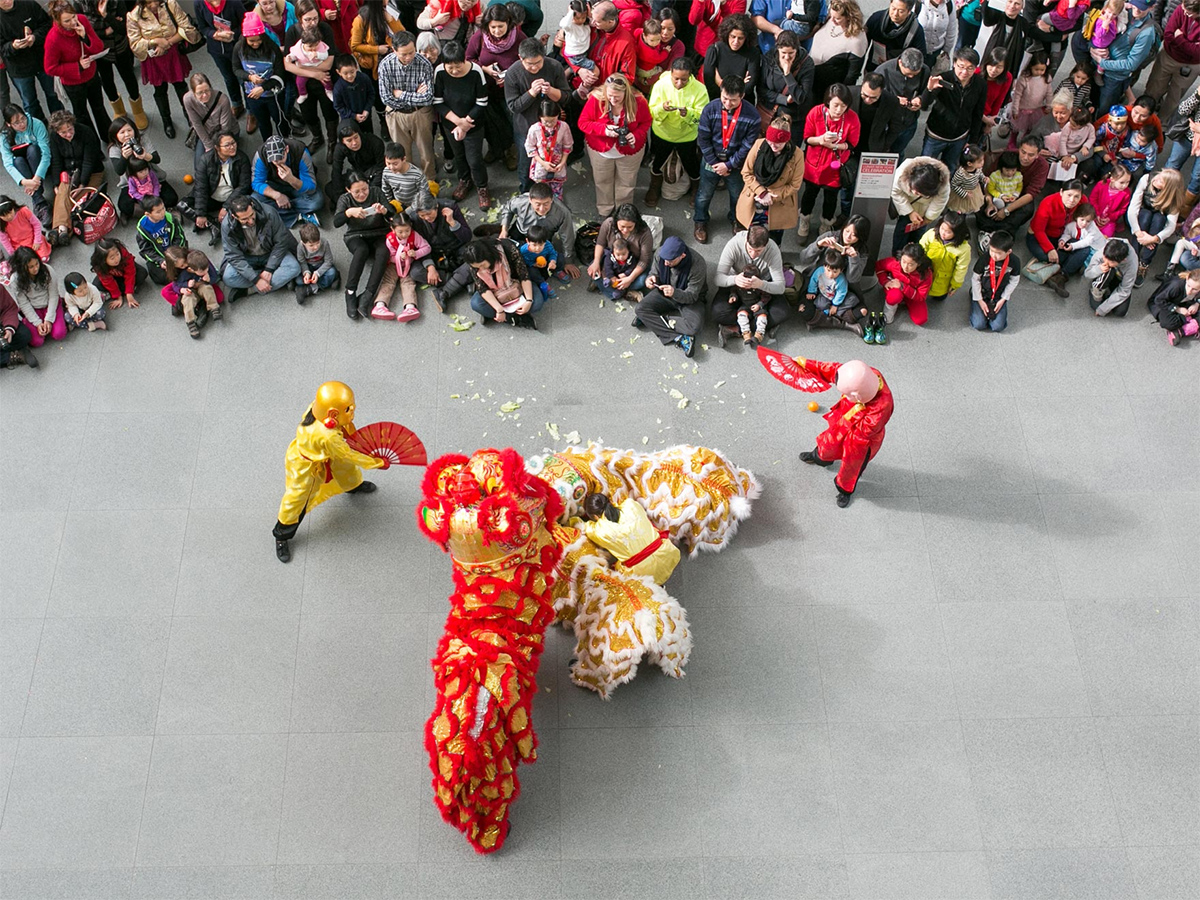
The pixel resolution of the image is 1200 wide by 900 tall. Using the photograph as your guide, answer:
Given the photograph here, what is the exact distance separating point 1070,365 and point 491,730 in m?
4.68

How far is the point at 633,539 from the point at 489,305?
8.01 feet

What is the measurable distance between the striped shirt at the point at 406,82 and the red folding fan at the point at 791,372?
3.46 meters

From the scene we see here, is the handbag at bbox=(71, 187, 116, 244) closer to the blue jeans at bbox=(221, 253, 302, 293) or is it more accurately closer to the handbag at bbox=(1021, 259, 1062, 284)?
the blue jeans at bbox=(221, 253, 302, 293)

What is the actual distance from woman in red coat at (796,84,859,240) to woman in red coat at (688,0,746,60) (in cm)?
102

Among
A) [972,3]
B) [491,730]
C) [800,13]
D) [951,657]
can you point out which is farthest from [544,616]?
[972,3]

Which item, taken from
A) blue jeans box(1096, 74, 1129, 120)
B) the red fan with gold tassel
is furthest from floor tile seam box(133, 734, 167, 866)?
blue jeans box(1096, 74, 1129, 120)

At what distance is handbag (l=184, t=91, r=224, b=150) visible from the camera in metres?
8.10

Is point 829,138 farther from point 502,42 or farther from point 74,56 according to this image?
point 74,56

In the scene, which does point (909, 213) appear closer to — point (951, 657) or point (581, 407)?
point (581, 407)

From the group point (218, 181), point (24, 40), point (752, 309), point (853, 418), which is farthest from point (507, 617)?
point (24, 40)

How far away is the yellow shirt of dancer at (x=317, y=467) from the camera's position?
5910 mm

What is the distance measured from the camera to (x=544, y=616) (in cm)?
538

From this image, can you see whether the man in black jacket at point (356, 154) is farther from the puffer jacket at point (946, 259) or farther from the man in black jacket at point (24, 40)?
the puffer jacket at point (946, 259)

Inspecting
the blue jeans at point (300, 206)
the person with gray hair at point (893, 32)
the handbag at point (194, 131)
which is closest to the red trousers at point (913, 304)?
the person with gray hair at point (893, 32)
